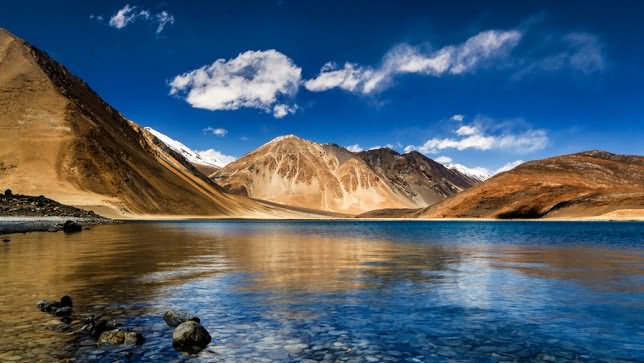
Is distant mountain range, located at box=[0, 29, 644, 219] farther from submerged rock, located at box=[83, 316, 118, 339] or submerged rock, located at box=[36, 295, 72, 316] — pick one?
submerged rock, located at box=[83, 316, 118, 339]

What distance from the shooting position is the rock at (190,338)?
11242 mm

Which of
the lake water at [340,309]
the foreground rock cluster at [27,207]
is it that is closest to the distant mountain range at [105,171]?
the foreground rock cluster at [27,207]

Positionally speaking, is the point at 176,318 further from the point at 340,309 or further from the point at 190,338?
the point at 340,309

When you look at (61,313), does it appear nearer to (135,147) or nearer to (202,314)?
(202,314)

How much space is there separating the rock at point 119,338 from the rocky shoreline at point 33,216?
4901cm

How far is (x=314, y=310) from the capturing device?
1540cm

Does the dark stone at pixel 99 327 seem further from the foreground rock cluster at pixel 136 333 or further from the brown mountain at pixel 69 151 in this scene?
the brown mountain at pixel 69 151

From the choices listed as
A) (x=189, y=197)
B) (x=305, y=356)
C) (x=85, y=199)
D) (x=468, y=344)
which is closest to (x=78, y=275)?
(x=305, y=356)

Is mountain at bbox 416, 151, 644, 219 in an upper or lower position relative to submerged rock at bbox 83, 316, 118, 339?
upper

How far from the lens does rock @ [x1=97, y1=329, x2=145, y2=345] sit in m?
11.4

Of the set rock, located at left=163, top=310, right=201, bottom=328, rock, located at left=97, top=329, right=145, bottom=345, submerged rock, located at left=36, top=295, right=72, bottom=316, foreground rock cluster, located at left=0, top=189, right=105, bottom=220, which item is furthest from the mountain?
rock, located at left=97, top=329, right=145, bottom=345

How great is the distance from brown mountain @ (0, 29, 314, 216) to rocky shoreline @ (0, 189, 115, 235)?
103 ft

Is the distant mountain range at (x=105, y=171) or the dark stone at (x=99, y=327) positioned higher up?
the distant mountain range at (x=105, y=171)

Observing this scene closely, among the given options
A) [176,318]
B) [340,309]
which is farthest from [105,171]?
[176,318]
